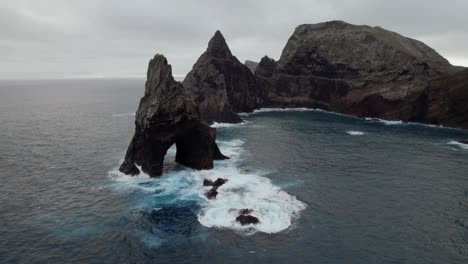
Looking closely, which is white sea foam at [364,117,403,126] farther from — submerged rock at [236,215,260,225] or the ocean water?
submerged rock at [236,215,260,225]

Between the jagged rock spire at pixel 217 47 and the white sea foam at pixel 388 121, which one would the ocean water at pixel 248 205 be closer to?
the white sea foam at pixel 388 121

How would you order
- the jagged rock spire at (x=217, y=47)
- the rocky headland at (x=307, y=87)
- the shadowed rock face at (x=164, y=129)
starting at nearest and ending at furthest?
the shadowed rock face at (x=164, y=129)
the rocky headland at (x=307, y=87)
the jagged rock spire at (x=217, y=47)

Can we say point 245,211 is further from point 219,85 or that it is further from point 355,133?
point 219,85

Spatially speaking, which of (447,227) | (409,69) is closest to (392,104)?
(409,69)

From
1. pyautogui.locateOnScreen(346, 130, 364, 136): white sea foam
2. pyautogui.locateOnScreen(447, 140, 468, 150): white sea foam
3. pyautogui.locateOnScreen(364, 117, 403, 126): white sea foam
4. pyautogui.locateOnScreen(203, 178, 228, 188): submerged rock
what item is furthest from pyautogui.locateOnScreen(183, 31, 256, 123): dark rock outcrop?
pyautogui.locateOnScreen(203, 178, 228, 188): submerged rock

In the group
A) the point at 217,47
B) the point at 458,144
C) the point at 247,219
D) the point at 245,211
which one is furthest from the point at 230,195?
the point at 217,47

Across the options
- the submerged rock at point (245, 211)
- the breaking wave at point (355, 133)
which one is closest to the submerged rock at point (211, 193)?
the submerged rock at point (245, 211)
